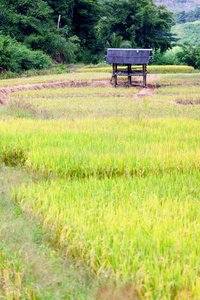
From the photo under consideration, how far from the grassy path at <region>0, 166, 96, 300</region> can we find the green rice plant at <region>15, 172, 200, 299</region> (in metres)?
0.10

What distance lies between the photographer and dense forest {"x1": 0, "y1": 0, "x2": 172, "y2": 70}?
848 inches

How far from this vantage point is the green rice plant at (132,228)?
208 cm

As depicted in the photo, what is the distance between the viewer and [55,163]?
4270 mm

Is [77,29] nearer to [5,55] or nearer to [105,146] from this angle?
[5,55]

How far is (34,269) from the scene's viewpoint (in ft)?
7.92

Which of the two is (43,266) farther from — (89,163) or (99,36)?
(99,36)

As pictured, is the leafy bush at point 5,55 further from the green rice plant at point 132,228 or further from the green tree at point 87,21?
Result: the green rice plant at point 132,228

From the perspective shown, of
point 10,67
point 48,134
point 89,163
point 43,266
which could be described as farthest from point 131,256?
point 10,67

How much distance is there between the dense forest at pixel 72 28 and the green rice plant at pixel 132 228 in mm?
15378

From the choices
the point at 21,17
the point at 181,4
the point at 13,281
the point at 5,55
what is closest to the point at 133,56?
the point at 5,55

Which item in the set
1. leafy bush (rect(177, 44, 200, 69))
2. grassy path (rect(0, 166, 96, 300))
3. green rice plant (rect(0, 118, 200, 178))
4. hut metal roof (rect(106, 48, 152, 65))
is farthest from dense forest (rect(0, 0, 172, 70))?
grassy path (rect(0, 166, 96, 300))

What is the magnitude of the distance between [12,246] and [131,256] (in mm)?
955

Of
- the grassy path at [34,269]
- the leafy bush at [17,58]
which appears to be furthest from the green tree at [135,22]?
the grassy path at [34,269]

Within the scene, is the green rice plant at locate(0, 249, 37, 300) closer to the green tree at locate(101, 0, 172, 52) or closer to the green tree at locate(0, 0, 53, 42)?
the green tree at locate(0, 0, 53, 42)
